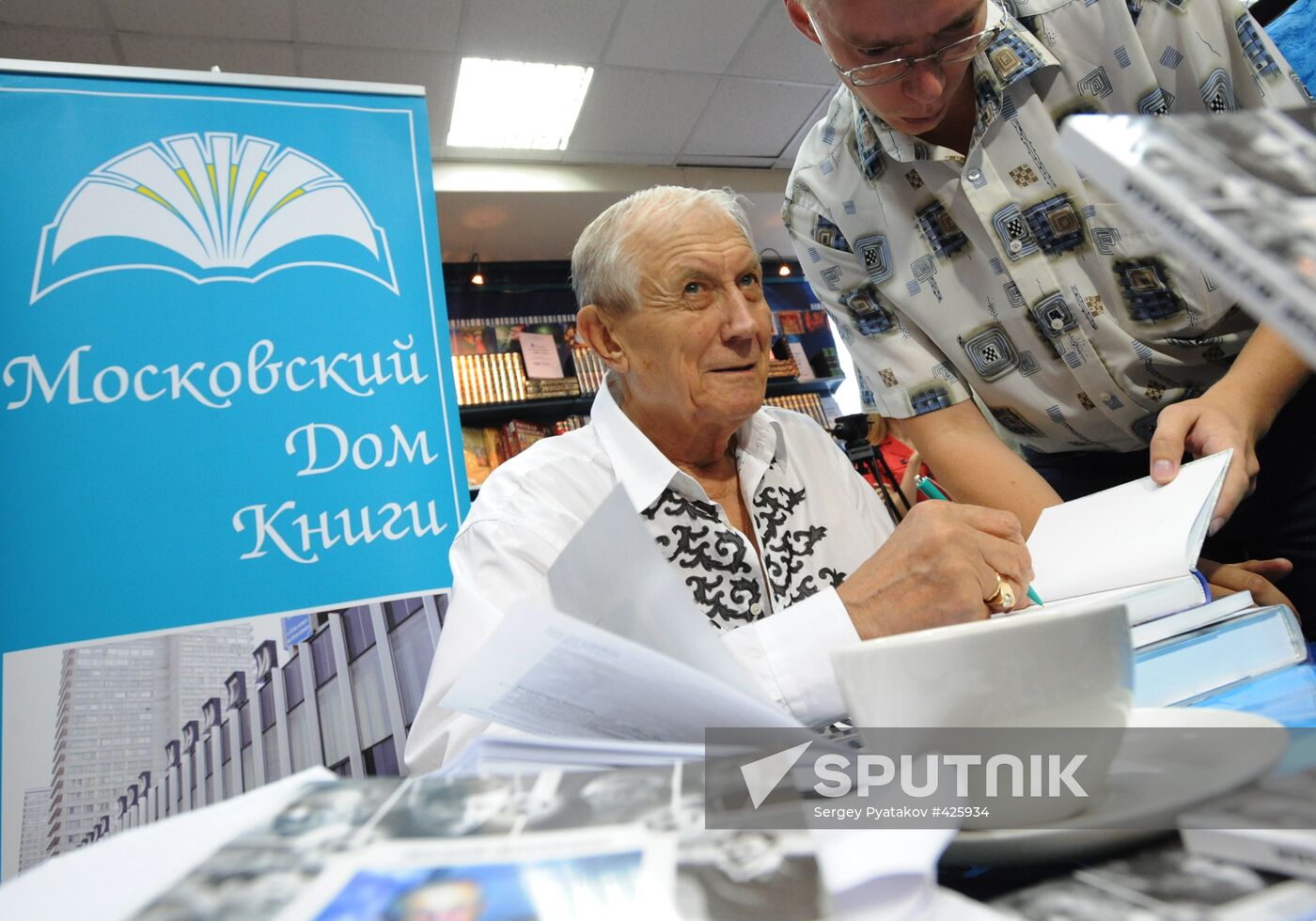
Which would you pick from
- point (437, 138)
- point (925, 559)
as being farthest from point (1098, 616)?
point (437, 138)

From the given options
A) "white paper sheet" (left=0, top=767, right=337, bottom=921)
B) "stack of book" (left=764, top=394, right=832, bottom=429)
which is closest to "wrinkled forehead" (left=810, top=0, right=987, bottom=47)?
"white paper sheet" (left=0, top=767, right=337, bottom=921)

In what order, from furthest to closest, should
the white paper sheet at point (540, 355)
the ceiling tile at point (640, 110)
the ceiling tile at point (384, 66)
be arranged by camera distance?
1. the white paper sheet at point (540, 355)
2. the ceiling tile at point (640, 110)
3. the ceiling tile at point (384, 66)

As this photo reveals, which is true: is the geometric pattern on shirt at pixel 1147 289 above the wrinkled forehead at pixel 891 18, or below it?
below

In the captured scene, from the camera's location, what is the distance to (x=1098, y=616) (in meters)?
0.35

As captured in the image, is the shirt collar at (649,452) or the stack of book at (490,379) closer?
the shirt collar at (649,452)

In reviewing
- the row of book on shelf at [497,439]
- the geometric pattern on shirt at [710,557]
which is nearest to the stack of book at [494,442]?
the row of book on shelf at [497,439]

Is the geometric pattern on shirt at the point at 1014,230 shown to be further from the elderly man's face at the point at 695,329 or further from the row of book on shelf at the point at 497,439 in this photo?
the row of book on shelf at the point at 497,439

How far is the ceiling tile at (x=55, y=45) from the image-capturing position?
3.02 metres

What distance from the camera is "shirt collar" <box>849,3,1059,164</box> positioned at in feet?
3.75

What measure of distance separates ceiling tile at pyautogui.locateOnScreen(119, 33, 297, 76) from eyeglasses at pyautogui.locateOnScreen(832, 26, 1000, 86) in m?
2.97

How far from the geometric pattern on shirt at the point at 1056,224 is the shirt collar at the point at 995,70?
0.15 metres

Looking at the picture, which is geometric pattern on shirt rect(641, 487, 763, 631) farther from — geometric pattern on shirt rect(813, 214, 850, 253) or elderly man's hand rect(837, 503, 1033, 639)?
geometric pattern on shirt rect(813, 214, 850, 253)

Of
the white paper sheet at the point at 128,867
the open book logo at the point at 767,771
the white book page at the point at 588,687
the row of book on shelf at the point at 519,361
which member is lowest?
the open book logo at the point at 767,771

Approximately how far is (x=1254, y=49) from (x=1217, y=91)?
0.07m
